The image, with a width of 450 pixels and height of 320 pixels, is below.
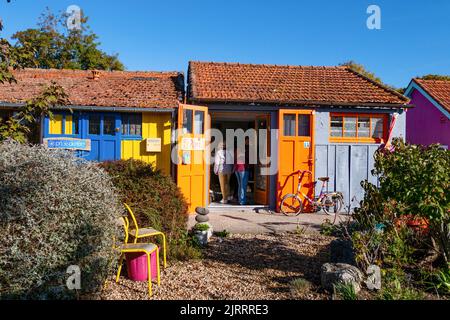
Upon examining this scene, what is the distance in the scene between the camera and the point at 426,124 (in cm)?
1659

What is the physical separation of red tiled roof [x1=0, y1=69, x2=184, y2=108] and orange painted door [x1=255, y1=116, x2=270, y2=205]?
2.53m

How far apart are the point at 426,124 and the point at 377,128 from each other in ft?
23.7

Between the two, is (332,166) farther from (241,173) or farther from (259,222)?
(259,222)

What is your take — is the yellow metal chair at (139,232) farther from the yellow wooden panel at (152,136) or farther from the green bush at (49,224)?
the yellow wooden panel at (152,136)

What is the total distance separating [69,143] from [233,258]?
6734 mm

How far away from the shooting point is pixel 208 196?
10633mm

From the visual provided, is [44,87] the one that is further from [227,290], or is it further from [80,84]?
[80,84]

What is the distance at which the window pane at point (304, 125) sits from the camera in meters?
10.4

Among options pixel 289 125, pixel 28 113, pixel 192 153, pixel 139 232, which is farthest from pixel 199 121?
pixel 28 113

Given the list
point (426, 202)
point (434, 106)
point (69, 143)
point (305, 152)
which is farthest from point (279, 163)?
point (434, 106)

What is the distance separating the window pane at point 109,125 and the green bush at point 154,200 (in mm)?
5194

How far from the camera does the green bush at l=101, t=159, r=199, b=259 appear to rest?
17.9ft

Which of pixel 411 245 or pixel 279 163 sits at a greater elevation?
pixel 279 163

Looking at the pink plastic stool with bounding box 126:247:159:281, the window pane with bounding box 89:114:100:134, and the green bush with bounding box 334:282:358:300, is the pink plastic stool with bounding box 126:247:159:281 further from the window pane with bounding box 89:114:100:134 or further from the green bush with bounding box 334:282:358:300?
the window pane with bounding box 89:114:100:134
